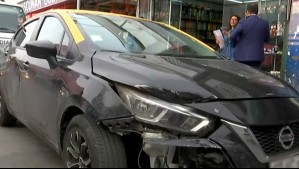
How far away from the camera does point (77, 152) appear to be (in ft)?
9.68

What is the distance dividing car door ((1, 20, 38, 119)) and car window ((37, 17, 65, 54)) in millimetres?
342

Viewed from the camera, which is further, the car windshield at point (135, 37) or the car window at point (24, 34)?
the car window at point (24, 34)

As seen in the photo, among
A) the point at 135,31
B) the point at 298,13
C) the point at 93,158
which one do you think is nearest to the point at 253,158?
the point at 93,158

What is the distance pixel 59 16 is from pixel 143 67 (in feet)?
4.71

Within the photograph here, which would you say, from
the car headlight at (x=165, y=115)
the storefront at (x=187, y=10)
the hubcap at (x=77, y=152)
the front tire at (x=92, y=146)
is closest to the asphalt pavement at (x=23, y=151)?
the hubcap at (x=77, y=152)

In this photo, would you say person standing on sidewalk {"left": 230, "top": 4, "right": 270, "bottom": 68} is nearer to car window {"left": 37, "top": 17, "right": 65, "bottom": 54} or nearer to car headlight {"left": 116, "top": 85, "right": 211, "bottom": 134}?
car window {"left": 37, "top": 17, "right": 65, "bottom": 54}

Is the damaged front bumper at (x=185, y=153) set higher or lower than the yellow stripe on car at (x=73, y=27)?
lower

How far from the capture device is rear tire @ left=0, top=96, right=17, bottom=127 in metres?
5.24

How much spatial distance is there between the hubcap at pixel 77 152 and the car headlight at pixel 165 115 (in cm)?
48

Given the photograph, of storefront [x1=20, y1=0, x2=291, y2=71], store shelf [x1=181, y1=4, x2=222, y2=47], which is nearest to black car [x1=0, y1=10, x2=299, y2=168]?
storefront [x1=20, y1=0, x2=291, y2=71]

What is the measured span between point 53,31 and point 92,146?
5.84 feet

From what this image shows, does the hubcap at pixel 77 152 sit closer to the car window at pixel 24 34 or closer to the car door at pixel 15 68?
the car door at pixel 15 68

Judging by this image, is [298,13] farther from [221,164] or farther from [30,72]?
[221,164]

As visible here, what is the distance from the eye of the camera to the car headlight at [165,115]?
98.1 inches
